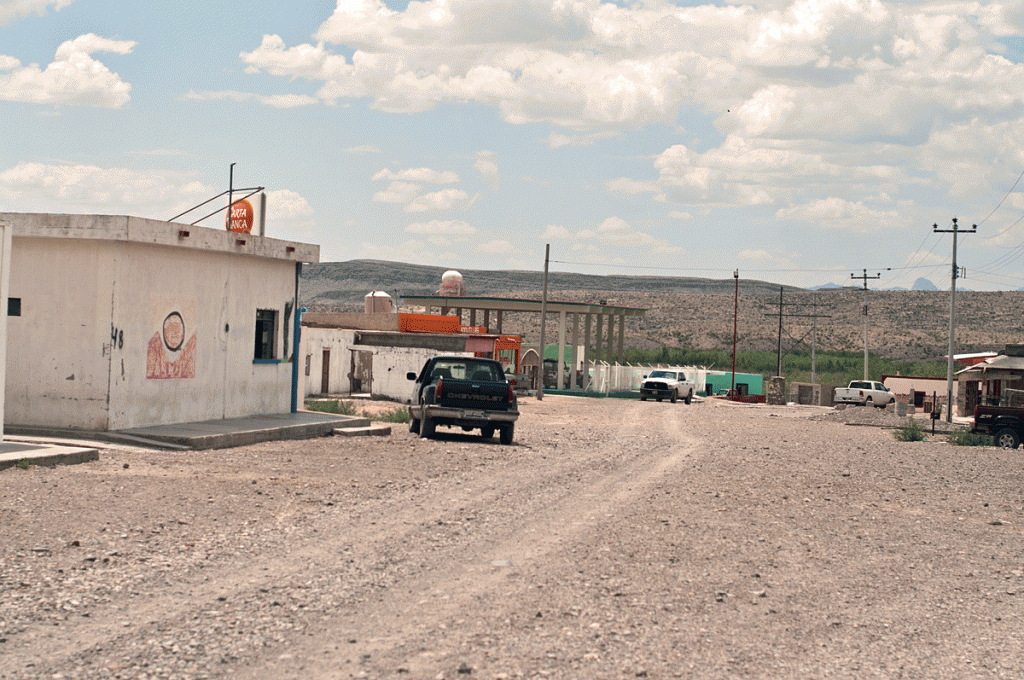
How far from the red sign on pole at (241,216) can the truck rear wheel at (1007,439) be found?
20.3 metres

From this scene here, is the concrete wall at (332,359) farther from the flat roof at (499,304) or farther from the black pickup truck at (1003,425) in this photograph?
the black pickup truck at (1003,425)

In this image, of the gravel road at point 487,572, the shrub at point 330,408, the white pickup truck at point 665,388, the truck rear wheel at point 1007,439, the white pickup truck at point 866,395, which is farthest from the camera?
the white pickup truck at point 866,395

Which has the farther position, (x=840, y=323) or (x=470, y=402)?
(x=840, y=323)

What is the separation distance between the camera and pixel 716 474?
1772cm

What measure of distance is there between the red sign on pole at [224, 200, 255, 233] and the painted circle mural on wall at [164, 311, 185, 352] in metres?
4.01

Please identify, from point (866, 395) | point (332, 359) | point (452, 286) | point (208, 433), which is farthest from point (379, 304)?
point (208, 433)

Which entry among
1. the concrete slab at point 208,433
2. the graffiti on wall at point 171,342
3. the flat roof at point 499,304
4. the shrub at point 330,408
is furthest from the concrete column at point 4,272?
the flat roof at point 499,304

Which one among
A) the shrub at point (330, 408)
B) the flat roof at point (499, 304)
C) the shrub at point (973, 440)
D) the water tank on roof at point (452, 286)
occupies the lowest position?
the shrub at point (973, 440)

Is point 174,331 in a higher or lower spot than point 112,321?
lower

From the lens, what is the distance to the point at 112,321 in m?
17.1

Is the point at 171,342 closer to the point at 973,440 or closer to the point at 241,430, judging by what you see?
the point at 241,430

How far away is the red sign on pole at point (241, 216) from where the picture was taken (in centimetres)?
2238

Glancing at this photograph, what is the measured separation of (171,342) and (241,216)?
183 inches

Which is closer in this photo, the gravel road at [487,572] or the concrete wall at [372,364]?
the gravel road at [487,572]
